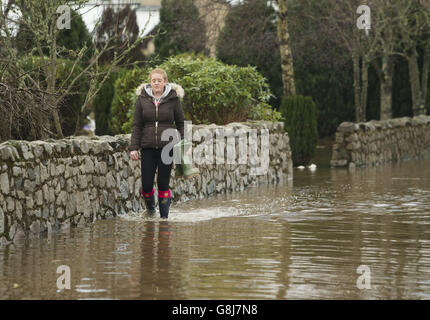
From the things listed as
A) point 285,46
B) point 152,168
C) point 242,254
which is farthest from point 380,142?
point 242,254

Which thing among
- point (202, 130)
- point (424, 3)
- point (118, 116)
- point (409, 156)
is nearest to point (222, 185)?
point (202, 130)

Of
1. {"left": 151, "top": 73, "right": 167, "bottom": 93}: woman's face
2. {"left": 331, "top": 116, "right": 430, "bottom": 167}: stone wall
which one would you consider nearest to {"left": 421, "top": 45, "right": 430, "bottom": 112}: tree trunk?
{"left": 331, "top": 116, "right": 430, "bottom": 167}: stone wall

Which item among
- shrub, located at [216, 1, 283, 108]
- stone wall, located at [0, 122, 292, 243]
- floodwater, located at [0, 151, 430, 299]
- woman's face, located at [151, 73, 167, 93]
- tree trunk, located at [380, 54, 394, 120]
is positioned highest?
shrub, located at [216, 1, 283, 108]

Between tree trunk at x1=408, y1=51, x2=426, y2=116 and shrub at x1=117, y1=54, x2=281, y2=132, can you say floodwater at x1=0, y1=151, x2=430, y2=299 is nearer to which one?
shrub at x1=117, y1=54, x2=281, y2=132

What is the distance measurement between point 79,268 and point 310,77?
23252mm

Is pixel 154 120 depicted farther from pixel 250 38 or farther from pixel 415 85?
pixel 415 85

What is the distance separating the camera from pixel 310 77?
98.9 feet

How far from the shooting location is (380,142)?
74.9 ft

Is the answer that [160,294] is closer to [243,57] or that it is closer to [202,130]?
[202,130]

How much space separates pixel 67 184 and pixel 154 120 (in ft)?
4.20

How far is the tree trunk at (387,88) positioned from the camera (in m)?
28.0

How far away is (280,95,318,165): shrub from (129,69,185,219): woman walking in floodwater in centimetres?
1070

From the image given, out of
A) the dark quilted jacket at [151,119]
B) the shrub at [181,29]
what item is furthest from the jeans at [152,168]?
the shrub at [181,29]

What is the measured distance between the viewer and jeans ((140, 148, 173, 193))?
35.1 ft
